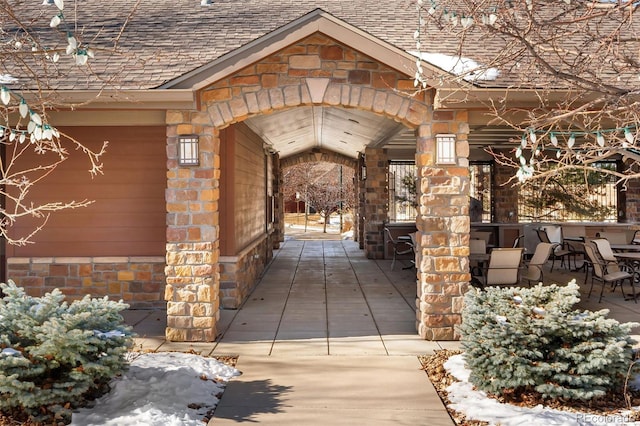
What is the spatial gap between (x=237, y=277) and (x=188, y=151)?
261 cm

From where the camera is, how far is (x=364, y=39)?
20.0ft

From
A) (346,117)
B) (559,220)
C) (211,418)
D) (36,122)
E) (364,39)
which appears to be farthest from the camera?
(559,220)

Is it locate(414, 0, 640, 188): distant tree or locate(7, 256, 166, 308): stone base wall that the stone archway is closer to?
locate(414, 0, 640, 188): distant tree

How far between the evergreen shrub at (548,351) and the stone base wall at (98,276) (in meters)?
5.11

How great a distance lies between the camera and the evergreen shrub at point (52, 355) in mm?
3932

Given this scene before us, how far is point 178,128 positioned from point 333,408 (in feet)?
12.2

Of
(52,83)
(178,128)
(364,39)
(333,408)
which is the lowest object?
(333,408)

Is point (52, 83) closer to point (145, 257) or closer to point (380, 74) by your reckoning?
point (145, 257)

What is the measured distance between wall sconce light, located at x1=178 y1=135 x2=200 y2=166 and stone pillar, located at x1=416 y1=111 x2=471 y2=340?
105 inches

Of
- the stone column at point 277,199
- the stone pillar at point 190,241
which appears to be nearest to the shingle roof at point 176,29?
the stone pillar at point 190,241

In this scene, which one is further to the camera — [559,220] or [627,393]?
[559,220]

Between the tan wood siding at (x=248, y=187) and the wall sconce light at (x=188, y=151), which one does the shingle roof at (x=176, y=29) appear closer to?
the wall sconce light at (x=188, y=151)

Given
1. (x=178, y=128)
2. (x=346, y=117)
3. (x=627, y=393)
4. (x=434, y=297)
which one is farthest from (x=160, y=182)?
(x=627, y=393)

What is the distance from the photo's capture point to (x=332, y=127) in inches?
496
